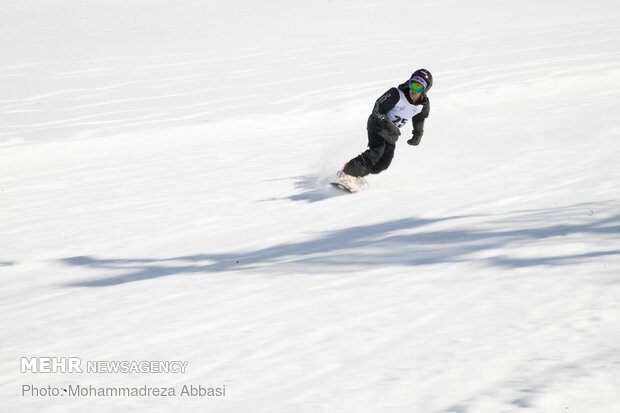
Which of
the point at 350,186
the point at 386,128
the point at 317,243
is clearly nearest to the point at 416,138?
the point at 386,128

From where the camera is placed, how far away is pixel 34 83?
19.2 meters

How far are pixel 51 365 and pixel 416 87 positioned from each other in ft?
17.3

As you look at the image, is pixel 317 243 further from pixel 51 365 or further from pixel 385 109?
pixel 51 365

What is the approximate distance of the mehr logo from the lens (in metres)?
3.45

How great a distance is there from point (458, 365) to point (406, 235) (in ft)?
8.66

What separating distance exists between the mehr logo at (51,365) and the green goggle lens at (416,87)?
5.15 m

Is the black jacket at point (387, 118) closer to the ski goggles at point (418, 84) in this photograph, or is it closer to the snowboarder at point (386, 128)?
the snowboarder at point (386, 128)

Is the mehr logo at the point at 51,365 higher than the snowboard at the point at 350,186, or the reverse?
the snowboard at the point at 350,186

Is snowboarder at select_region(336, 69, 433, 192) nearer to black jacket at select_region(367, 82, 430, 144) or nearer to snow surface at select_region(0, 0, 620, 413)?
black jacket at select_region(367, 82, 430, 144)

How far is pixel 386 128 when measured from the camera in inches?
309

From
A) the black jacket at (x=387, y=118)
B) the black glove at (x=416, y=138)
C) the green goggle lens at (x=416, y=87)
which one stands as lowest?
the black glove at (x=416, y=138)

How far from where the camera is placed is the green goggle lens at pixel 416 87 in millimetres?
7669

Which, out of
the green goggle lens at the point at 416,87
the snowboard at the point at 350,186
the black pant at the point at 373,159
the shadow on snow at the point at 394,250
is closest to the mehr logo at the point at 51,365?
the shadow on snow at the point at 394,250

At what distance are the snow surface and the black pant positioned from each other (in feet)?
0.92
